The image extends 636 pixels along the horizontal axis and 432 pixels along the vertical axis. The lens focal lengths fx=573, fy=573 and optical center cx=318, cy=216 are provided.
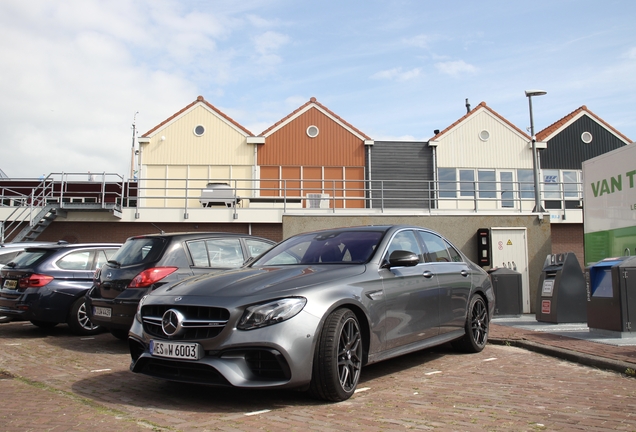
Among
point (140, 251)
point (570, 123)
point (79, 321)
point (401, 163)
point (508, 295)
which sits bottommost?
point (79, 321)

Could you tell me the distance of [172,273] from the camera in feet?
24.6

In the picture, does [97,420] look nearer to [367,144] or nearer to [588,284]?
[588,284]

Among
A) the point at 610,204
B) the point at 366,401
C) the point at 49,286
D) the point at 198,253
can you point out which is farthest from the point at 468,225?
the point at 366,401

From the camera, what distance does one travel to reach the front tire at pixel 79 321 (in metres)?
9.05

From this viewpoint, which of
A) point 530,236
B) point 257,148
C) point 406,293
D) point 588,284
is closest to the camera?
point 406,293

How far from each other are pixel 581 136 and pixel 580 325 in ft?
63.5

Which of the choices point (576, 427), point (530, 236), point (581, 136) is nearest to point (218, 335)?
point (576, 427)

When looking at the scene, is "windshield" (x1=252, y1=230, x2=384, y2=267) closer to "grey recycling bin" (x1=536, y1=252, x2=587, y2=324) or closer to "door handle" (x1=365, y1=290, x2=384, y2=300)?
"door handle" (x1=365, y1=290, x2=384, y2=300)

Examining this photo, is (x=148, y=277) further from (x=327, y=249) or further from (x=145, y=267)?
(x=327, y=249)

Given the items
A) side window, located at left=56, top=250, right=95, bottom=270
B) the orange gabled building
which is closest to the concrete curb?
side window, located at left=56, top=250, right=95, bottom=270

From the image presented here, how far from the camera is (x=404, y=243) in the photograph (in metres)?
6.18

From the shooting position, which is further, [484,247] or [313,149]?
[313,149]

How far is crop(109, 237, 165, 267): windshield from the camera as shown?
25.1 ft

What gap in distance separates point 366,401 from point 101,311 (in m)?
4.45
